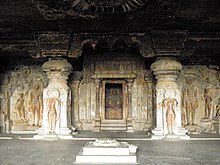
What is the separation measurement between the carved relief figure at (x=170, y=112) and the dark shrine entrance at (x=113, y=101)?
7.80ft

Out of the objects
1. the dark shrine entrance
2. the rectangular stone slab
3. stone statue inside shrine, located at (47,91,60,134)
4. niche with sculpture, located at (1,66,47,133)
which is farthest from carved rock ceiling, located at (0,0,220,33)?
the dark shrine entrance

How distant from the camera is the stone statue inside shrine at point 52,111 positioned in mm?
7457

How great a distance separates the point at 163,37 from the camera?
7340 mm

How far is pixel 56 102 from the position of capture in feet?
24.7

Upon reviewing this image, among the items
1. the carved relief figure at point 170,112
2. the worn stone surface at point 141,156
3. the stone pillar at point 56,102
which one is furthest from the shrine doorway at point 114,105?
the worn stone surface at point 141,156

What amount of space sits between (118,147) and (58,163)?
3.00ft

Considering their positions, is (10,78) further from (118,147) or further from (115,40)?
(118,147)

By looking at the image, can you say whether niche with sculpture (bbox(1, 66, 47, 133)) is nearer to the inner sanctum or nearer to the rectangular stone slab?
the inner sanctum

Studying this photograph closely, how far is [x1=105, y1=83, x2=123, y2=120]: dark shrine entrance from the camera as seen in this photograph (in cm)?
A: 952

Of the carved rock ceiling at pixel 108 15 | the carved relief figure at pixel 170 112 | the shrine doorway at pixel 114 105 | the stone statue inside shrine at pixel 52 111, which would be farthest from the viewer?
the shrine doorway at pixel 114 105

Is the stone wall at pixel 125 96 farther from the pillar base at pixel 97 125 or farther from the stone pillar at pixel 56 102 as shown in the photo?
the stone pillar at pixel 56 102

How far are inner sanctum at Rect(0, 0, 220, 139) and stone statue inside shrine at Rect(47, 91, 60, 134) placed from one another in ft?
0.08

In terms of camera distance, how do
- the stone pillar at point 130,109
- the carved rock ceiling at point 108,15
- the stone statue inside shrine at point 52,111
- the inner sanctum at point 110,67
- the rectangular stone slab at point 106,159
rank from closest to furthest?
the rectangular stone slab at point 106,159 → the carved rock ceiling at point 108,15 → the inner sanctum at point 110,67 → the stone statue inside shrine at point 52,111 → the stone pillar at point 130,109

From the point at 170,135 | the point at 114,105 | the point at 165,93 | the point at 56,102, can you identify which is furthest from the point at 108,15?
the point at 114,105
